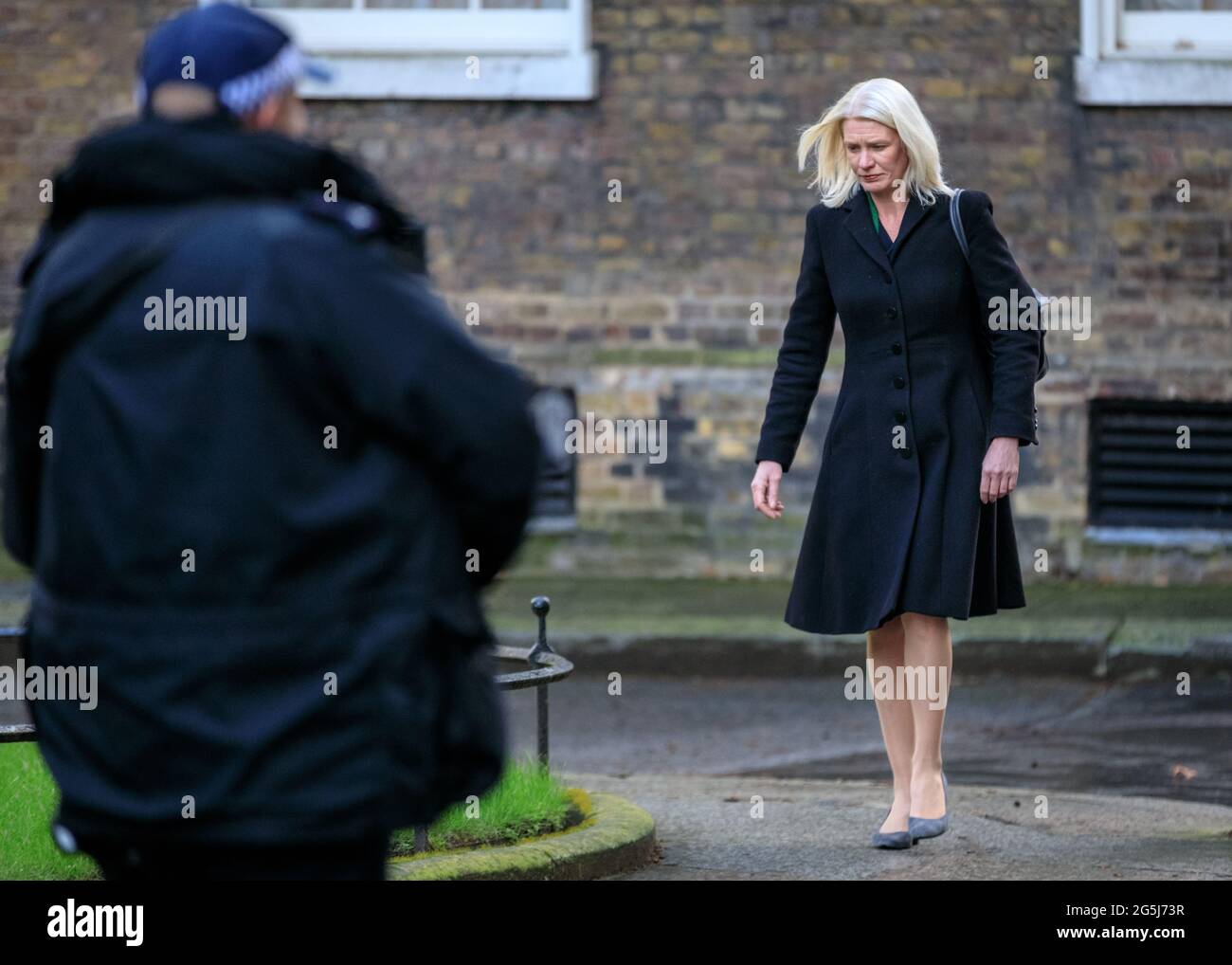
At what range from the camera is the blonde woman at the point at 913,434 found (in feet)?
17.8

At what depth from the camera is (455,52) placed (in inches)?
444

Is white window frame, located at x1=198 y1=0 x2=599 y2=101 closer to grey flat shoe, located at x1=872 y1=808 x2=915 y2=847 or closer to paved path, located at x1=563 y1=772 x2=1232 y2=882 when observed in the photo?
paved path, located at x1=563 y1=772 x2=1232 y2=882

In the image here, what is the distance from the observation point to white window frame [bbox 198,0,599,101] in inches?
440

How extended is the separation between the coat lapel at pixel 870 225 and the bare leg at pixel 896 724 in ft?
3.24

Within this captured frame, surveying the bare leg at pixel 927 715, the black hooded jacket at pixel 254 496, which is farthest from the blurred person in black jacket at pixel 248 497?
the bare leg at pixel 927 715

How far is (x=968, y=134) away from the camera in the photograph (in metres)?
11.1

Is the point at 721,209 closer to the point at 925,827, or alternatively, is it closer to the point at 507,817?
the point at 925,827


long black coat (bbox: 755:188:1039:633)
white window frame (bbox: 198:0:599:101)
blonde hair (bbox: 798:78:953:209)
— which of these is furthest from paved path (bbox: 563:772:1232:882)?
white window frame (bbox: 198:0:599:101)

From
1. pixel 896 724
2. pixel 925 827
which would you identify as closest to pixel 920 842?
pixel 925 827

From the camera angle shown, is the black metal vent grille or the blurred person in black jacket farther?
the black metal vent grille

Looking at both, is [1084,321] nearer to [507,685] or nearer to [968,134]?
[968,134]

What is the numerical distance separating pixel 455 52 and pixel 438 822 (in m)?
7.10

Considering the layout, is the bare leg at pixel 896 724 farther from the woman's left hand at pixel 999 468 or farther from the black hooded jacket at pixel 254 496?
the black hooded jacket at pixel 254 496

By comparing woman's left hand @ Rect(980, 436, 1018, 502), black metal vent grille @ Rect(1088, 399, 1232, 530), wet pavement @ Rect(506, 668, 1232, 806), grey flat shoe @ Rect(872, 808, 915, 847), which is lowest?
wet pavement @ Rect(506, 668, 1232, 806)
